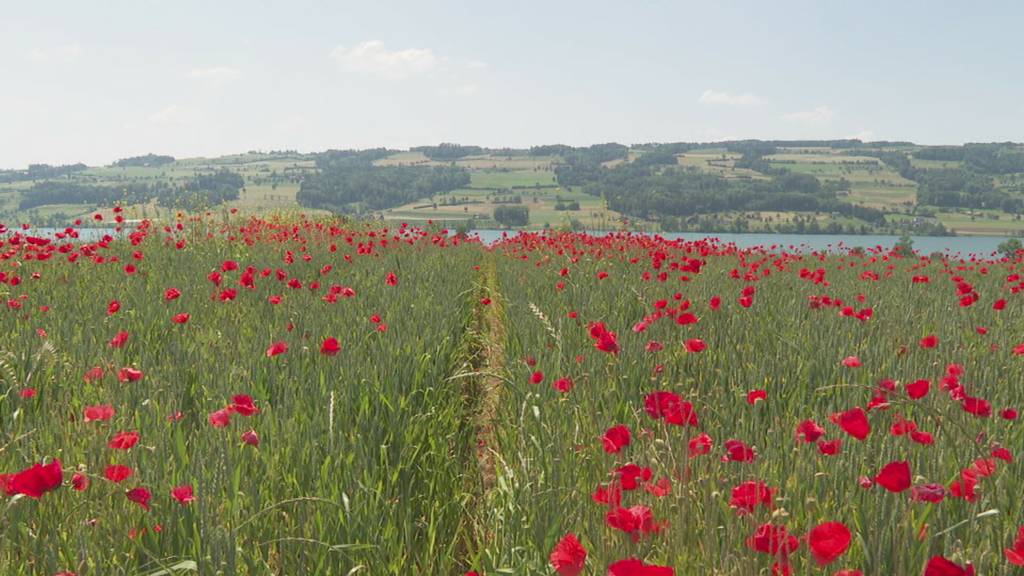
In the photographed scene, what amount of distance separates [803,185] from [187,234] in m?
148

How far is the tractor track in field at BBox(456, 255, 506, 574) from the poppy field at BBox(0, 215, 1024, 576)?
3cm

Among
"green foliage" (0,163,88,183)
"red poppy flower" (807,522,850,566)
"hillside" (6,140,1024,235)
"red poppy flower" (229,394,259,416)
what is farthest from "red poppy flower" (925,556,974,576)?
"green foliage" (0,163,88,183)

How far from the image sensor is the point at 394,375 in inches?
137

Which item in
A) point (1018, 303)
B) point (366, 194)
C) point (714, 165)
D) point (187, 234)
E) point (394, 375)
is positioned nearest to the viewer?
point (394, 375)

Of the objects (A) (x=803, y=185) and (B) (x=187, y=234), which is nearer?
(B) (x=187, y=234)

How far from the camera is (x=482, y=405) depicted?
4.38m

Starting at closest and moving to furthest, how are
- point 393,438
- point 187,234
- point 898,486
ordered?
1. point 898,486
2. point 393,438
3. point 187,234

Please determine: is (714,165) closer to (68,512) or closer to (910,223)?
(910,223)

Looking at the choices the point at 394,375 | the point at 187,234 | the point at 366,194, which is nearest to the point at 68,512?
the point at 394,375

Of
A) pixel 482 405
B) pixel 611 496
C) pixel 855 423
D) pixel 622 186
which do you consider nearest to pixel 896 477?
pixel 855 423

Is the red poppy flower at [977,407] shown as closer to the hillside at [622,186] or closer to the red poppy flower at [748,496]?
the red poppy flower at [748,496]

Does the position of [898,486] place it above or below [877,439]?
above

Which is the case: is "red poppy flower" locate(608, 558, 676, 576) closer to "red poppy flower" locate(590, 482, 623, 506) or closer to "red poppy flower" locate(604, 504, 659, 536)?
"red poppy flower" locate(604, 504, 659, 536)

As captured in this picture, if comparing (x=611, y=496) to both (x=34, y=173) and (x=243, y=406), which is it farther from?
(x=34, y=173)
